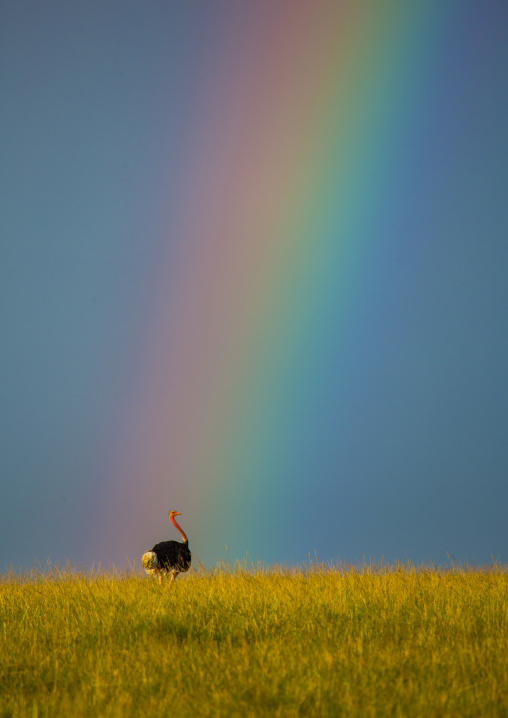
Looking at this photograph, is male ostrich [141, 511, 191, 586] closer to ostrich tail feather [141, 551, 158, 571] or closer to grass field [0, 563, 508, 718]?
ostrich tail feather [141, 551, 158, 571]

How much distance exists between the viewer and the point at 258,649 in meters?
6.73

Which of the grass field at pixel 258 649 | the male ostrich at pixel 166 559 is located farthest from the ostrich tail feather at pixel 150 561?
the grass field at pixel 258 649

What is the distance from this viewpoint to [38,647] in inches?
298

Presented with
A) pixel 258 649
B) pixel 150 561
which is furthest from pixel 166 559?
pixel 258 649

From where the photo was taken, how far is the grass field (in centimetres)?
543

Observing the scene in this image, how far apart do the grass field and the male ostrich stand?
1523 millimetres

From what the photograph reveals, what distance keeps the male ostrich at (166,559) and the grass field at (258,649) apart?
1.52 m

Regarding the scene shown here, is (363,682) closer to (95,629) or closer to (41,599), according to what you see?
(95,629)

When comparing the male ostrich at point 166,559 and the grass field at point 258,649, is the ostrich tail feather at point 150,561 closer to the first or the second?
the male ostrich at point 166,559

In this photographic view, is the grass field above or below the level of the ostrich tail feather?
below

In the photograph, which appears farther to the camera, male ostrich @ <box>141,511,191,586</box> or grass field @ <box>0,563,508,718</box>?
male ostrich @ <box>141,511,191,586</box>

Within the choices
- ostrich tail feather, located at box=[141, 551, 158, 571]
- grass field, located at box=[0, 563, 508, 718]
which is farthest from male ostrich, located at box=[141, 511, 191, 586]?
grass field, located at box=[0, 563, 508, 718]

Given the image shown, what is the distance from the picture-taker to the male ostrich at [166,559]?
12.7 m

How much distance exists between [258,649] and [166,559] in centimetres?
643
